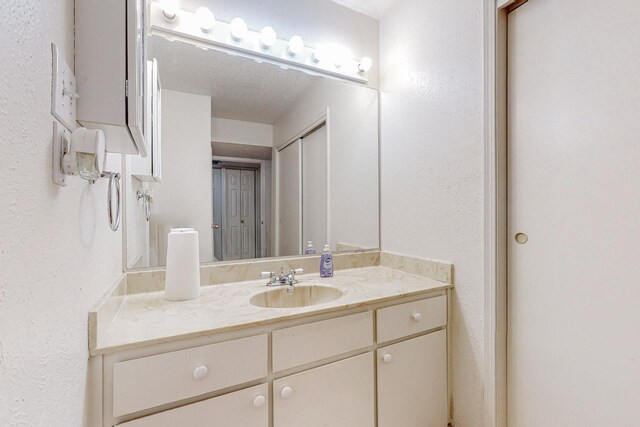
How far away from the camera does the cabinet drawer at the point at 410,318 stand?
122cm

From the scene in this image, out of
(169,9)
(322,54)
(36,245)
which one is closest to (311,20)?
(322,54)

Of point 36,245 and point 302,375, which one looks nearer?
point 36,245

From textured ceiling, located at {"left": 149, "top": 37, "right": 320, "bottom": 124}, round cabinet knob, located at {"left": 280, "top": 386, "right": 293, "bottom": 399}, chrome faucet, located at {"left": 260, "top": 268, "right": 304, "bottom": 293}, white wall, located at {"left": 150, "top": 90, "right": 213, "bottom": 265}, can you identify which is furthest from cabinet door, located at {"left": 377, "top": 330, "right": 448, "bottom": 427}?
textured ceiling, located at {"left": 149, "top": 37, "right": 320, "bottom": 124}

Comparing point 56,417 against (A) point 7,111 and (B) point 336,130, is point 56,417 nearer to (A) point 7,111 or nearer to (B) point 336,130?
(A) point 7,111

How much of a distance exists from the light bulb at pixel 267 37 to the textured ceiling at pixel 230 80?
0.10m

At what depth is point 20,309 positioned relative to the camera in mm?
446

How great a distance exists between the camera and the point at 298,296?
144 centimetres

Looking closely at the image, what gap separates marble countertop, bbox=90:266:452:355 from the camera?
2.82 ft

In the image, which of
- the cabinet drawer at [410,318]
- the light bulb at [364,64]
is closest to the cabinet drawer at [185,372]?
the cabinet drawer at [410,318]

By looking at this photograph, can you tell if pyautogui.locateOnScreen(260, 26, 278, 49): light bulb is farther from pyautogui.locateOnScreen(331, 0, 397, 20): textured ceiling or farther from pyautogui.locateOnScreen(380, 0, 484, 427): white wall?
pyautogui.locateOnScreen(380, 0, 484, 427): white wall

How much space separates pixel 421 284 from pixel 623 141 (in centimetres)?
88

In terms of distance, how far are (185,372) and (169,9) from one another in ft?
4.86

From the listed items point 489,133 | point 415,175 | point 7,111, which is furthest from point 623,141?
point 7,111

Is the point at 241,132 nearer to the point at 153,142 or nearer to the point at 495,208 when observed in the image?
the point at 153,142
